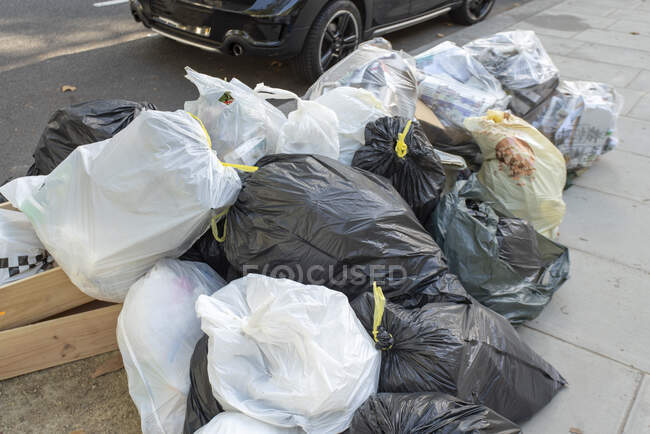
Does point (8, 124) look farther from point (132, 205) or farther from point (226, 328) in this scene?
point (226, 328)

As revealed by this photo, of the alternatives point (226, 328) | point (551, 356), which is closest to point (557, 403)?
point (551, 356)

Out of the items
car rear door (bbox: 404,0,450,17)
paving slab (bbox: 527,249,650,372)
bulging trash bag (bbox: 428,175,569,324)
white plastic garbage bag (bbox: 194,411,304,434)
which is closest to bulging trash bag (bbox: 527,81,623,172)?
paving slab (bbox: 527,249,650,372)

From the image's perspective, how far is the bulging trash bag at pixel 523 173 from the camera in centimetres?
286

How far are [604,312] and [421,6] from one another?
4.28m

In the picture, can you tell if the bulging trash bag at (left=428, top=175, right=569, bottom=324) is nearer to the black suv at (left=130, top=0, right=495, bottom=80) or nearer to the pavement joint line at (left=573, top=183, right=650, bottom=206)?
the pavement joint line at (left=573, top=183, right=650, bottom=206)

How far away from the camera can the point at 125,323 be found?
1941 mm

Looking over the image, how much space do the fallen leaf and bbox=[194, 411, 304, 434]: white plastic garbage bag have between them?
2.65 feet

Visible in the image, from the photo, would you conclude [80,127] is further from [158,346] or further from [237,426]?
[237,426]

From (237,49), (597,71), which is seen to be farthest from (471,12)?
(237,49)

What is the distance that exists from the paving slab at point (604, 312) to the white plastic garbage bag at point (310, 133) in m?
1.34

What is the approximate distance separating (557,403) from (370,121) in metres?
1.53

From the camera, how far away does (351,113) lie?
2.67m

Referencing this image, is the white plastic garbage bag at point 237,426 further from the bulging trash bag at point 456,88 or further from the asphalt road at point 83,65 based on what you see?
the asphalt road at point 83,65

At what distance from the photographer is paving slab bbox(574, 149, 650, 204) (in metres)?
3.61
